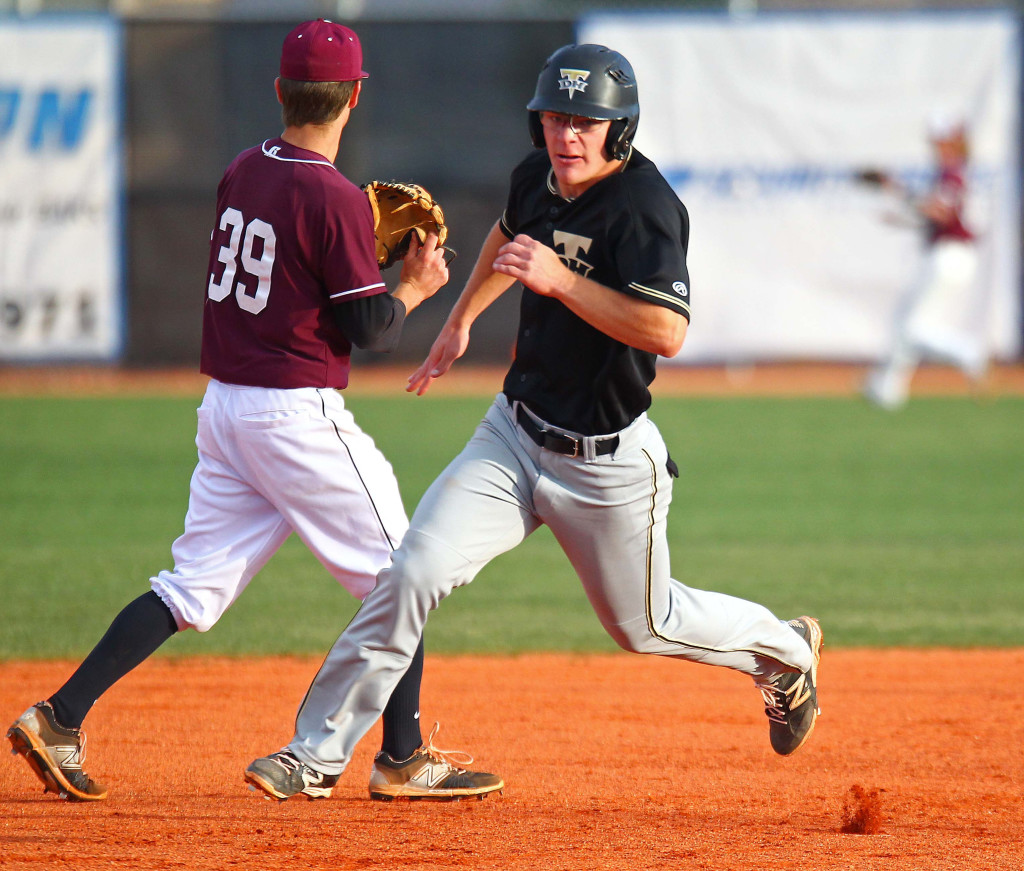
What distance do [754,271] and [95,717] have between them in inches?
461

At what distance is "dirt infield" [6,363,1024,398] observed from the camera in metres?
14.8

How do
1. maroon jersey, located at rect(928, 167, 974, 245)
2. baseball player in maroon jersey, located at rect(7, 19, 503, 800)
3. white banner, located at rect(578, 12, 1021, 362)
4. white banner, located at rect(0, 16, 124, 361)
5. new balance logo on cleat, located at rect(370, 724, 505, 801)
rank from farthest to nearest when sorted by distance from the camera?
white banner, located at rect(578, 12, 1021, 362) < white banner, located at rect(0, 16, 124, 361) < maroon jersey, located at rect(928, 167, 974, 245) < new balance logo on cleat, located at rect(370, 724, 505, 801) < baseball player in maroon jersey, located at rect(7, 19, 503, 800)

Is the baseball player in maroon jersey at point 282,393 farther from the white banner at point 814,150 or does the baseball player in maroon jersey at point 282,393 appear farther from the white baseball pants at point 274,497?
the white banner at point 814,150

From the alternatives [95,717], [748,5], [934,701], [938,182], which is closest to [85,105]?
[748,5]

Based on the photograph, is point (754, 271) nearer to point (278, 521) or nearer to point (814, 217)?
point (814, 217)

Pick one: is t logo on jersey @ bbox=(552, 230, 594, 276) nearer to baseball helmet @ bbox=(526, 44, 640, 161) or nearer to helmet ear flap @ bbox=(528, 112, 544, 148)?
baseball helmet @ bbox=(526, 44, 640, 161)

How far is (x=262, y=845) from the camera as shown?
3262mm

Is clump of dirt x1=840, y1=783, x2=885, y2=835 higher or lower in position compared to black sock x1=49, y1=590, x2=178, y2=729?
lower


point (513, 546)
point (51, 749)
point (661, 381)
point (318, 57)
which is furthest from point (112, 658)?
point (661, 381)

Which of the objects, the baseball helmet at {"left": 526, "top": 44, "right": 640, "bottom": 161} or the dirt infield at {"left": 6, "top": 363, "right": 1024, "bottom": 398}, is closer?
the baseball helmet at {"left": 526, "top": 44, "right": 640, "bottom": 161}

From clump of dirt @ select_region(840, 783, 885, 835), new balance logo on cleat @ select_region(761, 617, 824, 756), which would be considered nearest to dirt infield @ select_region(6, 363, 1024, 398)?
new balance logo on cleat @ select_region(761, 617, 824, 756)

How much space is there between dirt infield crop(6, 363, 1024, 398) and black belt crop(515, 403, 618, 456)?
11.2 meters

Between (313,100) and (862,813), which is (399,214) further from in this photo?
(862,813)

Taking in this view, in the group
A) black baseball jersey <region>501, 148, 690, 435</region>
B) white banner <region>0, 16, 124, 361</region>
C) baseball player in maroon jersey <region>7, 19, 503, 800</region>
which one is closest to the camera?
black baseball jersey <region>501, 148, 690, 435</region>
